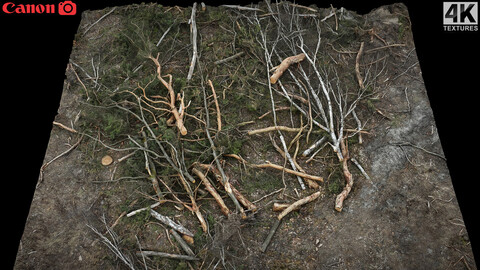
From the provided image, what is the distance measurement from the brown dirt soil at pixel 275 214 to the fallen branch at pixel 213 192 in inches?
5.4

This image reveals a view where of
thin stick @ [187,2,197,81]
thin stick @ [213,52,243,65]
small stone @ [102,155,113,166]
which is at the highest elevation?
thin stick @ [187,2,197,81]

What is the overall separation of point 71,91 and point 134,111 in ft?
4.28

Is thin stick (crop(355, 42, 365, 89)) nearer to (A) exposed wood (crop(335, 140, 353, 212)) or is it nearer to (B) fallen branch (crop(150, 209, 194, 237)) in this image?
(A) exposed wood (crop(335, 140, 353, 212))

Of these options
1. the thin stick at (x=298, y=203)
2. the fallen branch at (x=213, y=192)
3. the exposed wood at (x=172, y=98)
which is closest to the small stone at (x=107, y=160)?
the exposed wood at (x=172, y=98)

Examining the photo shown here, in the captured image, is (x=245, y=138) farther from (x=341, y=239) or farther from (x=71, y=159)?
(x=71, y=159)

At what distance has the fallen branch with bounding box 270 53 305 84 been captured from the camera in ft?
29.4

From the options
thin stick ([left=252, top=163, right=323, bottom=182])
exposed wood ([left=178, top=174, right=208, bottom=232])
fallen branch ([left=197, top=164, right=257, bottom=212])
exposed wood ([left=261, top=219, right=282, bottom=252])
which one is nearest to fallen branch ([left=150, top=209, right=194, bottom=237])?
exposed wood ([left=178, top=174, right=208, bottom=232])

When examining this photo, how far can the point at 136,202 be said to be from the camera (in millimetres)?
7766

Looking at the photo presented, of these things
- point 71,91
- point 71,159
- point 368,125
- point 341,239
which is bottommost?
point 341,239

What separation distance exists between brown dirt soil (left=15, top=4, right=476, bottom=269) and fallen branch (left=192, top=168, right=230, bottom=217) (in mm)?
136

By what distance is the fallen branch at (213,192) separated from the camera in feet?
25.0

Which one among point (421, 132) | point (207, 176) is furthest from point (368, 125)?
point (207, 176)

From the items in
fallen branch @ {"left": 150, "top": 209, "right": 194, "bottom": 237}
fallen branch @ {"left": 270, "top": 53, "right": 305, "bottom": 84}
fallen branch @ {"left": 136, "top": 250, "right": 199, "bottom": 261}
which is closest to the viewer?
fallen branch @ {"left": 136, "top": 250, "right": 199, "bottom": 261}

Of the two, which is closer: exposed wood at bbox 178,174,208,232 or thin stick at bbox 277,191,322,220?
exposed wood at bbox 178,174,208,232
